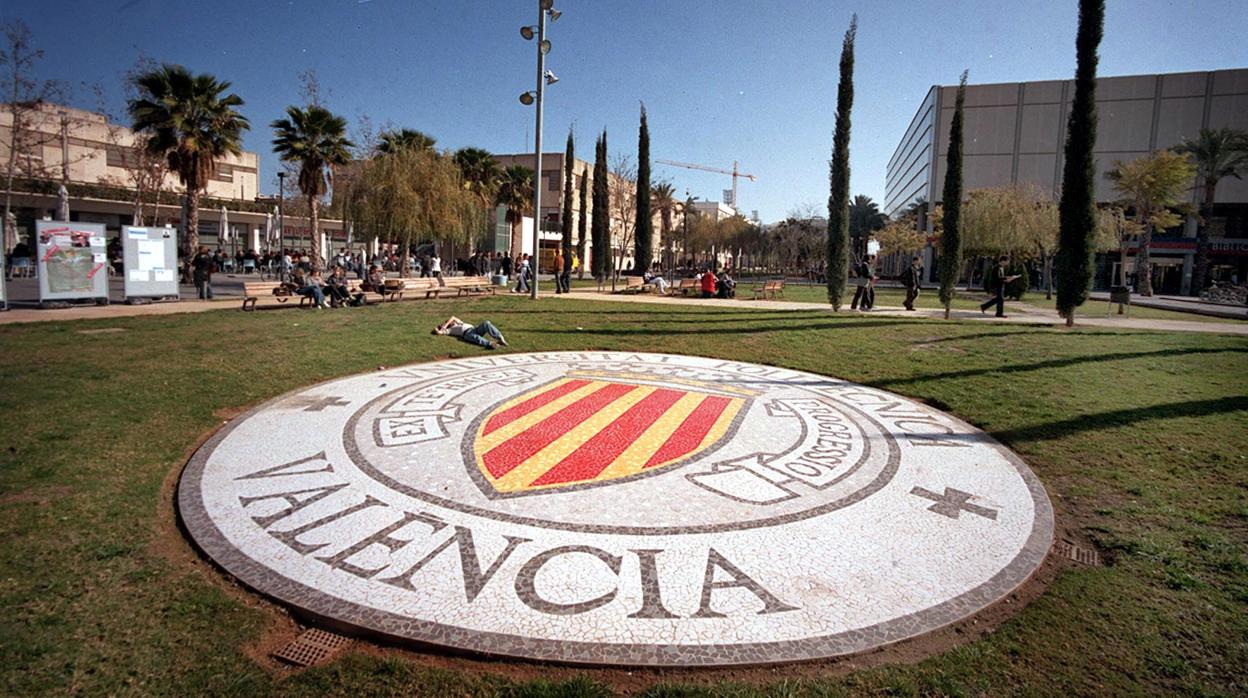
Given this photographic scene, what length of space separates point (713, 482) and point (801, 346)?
798cm

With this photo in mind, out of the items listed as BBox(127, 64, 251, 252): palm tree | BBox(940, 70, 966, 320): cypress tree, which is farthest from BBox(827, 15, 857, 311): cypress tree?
BBox(127, 64, 251, 252): palm tree

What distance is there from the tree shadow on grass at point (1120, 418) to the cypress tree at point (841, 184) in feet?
41.8

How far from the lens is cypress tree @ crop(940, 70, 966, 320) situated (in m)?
19.3

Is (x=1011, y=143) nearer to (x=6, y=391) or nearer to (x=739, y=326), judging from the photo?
(x=739, y=326)

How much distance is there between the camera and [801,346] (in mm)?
12531

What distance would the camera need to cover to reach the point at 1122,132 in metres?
52.8

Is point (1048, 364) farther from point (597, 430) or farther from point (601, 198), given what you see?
point (601, 198)

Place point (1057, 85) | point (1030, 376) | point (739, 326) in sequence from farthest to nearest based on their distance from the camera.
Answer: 1. point (1057, 85)
2. point (739, 326)
3. point (1030, 376)

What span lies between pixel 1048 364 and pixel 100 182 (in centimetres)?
5611

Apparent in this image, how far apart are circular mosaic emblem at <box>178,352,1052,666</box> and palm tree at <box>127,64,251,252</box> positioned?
24133 millimetres

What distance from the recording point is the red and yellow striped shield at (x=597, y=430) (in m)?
5.32

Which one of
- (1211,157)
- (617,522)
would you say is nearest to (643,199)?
(617,522)

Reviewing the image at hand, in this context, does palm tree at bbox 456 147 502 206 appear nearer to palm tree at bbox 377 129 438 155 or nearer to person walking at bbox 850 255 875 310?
palm tree at bbox 377 129 438 155

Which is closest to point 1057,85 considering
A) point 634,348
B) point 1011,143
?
point 1011,143
